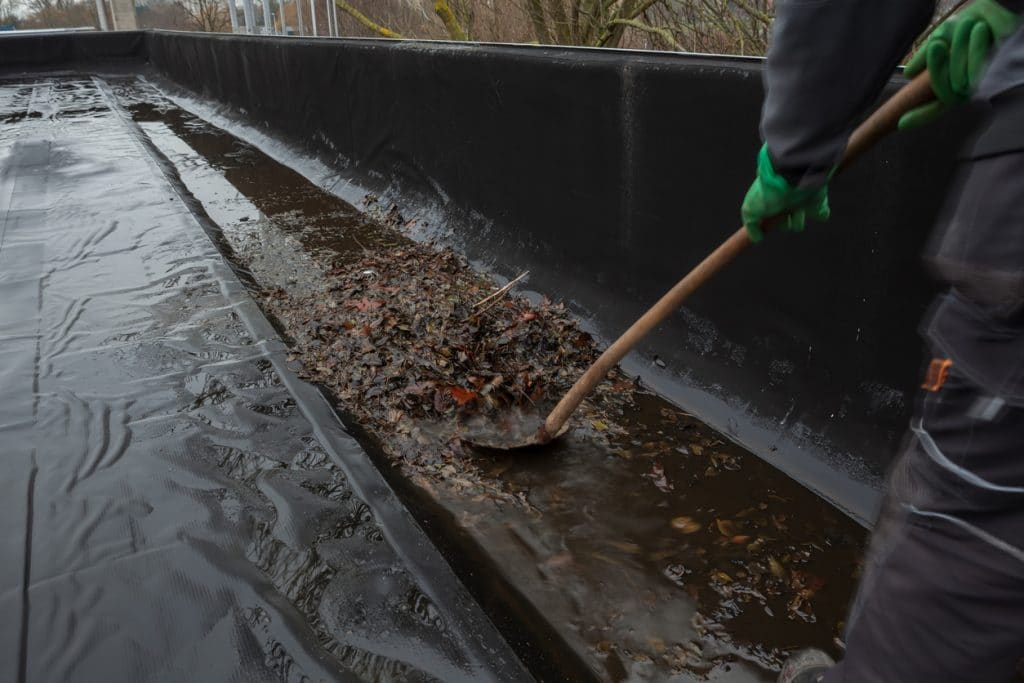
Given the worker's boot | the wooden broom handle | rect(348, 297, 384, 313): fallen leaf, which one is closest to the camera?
the wooden broom handle

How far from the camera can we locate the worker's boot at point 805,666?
69.7 inches

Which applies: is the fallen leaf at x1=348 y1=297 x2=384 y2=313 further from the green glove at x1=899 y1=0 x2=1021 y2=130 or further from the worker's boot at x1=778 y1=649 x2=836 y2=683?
the green glove at x1=899 y1=0 x2=1021 y2=130

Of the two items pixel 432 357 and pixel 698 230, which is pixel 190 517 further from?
pixel 698 230

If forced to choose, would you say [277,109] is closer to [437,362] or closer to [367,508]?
[437,362]

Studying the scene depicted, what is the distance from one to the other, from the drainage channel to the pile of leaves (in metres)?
0.12

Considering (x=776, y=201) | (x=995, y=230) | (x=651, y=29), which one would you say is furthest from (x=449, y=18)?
(x=995, y=230)

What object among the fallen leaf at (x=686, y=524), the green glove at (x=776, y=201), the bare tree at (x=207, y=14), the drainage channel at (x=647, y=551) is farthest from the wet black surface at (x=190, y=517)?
the bare tree at (x=207, y=14)

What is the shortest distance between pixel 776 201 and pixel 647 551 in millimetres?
1261

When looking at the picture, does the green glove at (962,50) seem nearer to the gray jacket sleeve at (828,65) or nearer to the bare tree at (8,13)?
the gray jacket sleeve at (828,65)

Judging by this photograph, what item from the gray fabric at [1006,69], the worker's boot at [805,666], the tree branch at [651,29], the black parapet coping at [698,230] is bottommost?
the worker's boot at [805,666]

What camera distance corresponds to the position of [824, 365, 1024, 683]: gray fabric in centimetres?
104

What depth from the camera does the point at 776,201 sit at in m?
1.61

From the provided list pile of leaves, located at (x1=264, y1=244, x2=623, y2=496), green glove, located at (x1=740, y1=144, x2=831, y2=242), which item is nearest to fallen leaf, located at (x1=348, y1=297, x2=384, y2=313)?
pile of leaves, located at (x1=264, y1=244, x2=623, y2=496)

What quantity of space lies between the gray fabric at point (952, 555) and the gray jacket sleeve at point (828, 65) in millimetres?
531
